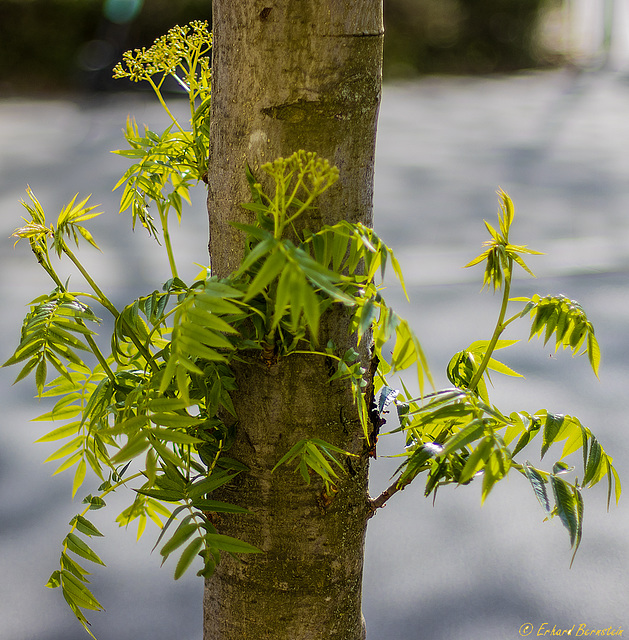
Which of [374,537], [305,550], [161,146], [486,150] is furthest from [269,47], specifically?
[486,150]

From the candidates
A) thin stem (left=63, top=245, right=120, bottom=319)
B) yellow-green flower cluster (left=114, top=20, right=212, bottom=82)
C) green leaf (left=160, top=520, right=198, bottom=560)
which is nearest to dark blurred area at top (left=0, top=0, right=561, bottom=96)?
yellow-green flower cluster (left=114, top=20, right=212, bottom=82)

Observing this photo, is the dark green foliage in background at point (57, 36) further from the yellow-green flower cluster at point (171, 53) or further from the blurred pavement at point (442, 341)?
the yellow-green flower cluster at point (171, 53)

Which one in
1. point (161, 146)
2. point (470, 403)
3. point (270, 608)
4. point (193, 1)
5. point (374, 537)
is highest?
point (193, 1)

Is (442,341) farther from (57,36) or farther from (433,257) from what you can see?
(57,36)

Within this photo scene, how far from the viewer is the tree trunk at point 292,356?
1.70ft

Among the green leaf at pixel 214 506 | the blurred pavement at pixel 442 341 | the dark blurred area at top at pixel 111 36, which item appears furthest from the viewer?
the dark blurred area at top at pixel 111 36

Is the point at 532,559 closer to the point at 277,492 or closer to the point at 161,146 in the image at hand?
the point at 277,492

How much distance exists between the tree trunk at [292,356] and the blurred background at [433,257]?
37 centimetres

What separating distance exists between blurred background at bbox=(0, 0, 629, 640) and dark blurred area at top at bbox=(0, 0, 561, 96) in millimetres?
15

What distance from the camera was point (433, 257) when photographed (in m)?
2.37

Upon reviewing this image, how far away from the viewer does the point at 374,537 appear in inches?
48.9

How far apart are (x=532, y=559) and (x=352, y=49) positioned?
921 mm

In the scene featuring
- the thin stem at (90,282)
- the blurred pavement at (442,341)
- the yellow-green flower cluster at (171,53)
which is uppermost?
the yellow-green flower cluster at (171,53)

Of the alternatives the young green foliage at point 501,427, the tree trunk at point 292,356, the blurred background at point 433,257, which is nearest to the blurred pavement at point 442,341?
the blurred background at point 433,257
